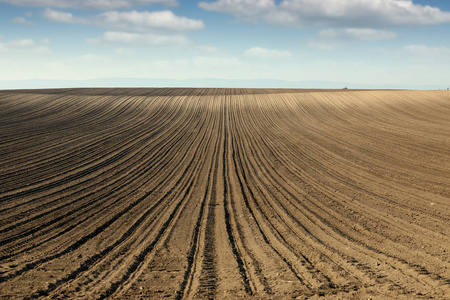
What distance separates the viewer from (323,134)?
83.6 feet

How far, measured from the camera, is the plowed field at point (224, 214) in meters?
6.50

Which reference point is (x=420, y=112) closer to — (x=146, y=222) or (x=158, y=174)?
(x=158, y=174)

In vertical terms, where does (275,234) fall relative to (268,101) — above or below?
below

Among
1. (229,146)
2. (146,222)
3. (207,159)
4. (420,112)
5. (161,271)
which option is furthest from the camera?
(420,112)

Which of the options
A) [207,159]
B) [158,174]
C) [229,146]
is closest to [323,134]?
[229,146]

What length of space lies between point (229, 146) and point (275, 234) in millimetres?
12931

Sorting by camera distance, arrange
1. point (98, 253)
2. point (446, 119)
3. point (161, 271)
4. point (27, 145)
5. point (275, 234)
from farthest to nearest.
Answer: point (446, 119) → point (27, 145) → point (275, 234) → point (98, 253) → point (161, 271)

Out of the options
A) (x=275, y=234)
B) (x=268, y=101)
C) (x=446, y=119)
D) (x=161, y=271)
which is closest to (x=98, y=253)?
(x=161, y=271)

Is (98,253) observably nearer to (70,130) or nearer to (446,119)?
(70,130)

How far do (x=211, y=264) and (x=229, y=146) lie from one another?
14.6 m

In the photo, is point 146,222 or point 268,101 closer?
point 146,222

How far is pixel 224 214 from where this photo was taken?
10625mm

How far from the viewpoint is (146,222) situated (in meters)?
9.96

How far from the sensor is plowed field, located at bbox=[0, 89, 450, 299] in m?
6.50
